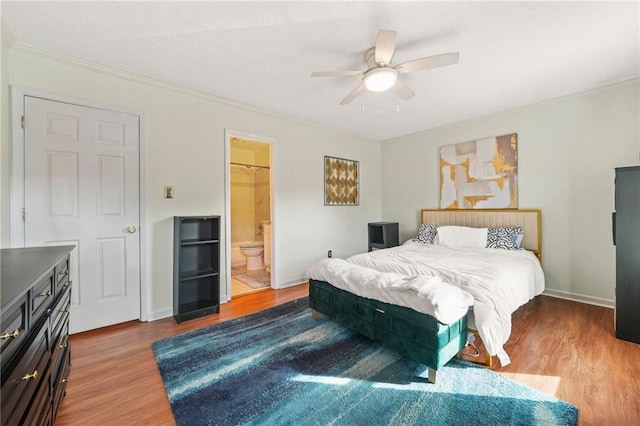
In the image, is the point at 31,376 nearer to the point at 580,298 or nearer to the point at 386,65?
the point at 386,65

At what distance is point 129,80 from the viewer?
266cm

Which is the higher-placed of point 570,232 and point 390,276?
point 570,232

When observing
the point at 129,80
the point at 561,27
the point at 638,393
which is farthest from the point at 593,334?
the point at 129,80

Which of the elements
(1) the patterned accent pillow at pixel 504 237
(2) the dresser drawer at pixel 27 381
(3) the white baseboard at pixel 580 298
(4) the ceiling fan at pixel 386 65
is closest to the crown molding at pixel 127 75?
(4) the ceiling fan at pixel 386 65

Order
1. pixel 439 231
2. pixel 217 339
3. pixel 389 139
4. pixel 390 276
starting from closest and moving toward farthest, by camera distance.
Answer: pixel 390 276
pixel 217 339
pixel 439 231
pixel 389 139

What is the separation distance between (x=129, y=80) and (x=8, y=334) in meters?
2.72

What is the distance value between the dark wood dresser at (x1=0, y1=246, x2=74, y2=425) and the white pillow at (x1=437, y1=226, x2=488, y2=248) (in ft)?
13.1

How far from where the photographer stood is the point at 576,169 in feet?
10.4

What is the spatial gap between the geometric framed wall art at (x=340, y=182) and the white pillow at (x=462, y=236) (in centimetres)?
166

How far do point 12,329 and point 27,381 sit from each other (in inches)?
9.3

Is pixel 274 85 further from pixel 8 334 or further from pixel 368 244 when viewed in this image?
pixel 368 244

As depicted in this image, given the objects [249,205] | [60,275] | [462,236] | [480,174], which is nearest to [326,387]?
[60,275]

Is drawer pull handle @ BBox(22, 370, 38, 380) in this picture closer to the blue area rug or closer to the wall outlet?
the blue area rug

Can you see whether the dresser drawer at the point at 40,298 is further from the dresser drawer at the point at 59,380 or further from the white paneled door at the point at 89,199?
the white paneled door at the point at 89,199
